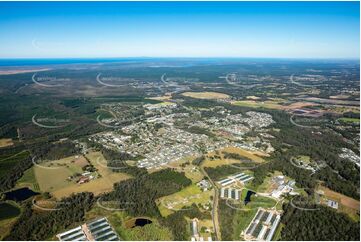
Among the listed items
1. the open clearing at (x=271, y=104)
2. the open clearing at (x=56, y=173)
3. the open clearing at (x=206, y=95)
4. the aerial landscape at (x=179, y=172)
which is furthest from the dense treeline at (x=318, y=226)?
the open clearing at (x=206, y=95)

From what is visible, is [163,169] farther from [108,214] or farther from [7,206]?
[7,206]

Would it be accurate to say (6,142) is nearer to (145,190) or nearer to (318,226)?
(145,190)

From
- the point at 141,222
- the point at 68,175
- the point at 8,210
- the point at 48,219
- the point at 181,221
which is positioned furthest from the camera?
the point at 68,175

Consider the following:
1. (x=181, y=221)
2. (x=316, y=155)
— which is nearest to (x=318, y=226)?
(x=181, y=221)

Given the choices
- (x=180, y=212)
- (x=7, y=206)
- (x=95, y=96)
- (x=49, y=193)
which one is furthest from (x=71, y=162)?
(x=95, y=96)

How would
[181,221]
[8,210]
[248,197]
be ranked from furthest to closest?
[248,197], [8,210], [181,221]

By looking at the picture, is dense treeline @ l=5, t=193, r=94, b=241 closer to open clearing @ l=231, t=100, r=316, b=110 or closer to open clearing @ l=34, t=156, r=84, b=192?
open clearing @ l=34, t=156, r=84, b=192
